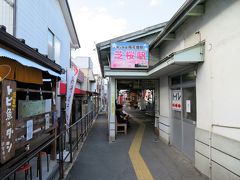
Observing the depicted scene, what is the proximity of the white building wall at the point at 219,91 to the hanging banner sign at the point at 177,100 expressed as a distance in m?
2.01

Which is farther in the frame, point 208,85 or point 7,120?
point 208,85

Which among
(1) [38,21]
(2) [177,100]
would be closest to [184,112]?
(2) [177,100]

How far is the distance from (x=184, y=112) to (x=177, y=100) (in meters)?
0.96

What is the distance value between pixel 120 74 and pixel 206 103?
18.2ft

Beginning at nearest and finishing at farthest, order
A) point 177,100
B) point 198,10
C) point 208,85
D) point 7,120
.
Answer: point 7,120 → point 208,85 → point 198,10 → point 177,100

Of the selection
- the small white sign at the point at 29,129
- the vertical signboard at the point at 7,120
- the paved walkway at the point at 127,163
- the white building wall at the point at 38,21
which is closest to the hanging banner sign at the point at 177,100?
the paved walkway at the point at 127,163

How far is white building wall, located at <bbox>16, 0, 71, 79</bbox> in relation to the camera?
7770 mm

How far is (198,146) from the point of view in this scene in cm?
717

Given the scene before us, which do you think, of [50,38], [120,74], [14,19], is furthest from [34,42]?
[120,74]

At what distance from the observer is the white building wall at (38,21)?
777 cm

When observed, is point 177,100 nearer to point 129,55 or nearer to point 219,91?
point 129,55

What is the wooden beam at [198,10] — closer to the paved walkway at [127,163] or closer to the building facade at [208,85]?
the building facade at [208,85]

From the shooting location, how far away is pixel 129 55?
1223 centimetres

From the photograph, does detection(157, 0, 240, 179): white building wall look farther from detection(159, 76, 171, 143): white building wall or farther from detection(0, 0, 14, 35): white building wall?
detection(0, 0, 14, 35): white building wall
